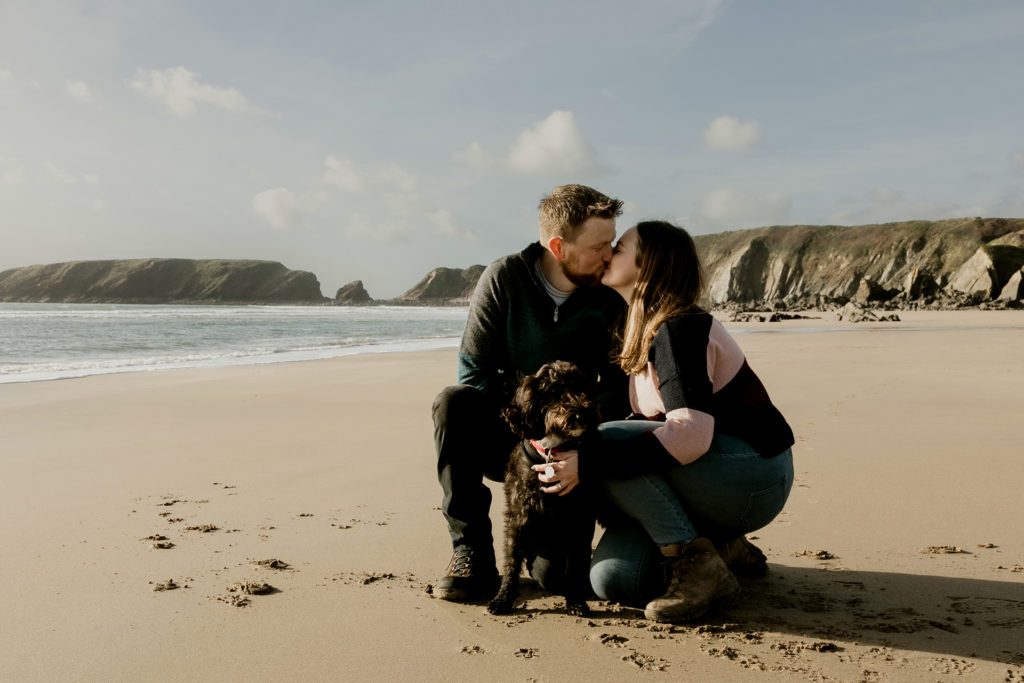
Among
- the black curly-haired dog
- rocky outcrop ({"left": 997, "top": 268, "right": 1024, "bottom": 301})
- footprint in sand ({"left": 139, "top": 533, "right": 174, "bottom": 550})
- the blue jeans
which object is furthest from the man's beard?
rocky outcrop ({"left": 997, "top": 268, "right": 1024, "bottom": 301})

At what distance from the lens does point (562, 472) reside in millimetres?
2695

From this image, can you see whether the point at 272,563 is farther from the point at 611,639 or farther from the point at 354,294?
the point at 354,294

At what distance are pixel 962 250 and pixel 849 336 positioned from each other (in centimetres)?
5870

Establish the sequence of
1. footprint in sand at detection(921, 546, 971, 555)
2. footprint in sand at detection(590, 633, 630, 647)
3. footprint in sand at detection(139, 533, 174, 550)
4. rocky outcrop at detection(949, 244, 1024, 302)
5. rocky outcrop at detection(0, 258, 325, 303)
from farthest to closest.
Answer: rocky outcrop at detection(0, 258, 325, 303), rocky outcrop at detection(949, 244, 1024, 302), footprint in sand at detection(139, 533, 174, 550), footprint in sand at detection(921, 546, 971, 555), footprint in sand at detection(590, 633, 630, 647)

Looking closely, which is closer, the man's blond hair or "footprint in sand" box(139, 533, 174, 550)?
the man's blond hair

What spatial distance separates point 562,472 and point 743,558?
3.38 feet

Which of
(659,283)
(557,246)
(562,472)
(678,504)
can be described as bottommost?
(678,504)

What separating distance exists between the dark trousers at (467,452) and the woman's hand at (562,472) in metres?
0.50

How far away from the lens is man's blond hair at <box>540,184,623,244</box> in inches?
127

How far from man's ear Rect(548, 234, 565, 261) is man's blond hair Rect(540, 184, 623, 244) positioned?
1 cm

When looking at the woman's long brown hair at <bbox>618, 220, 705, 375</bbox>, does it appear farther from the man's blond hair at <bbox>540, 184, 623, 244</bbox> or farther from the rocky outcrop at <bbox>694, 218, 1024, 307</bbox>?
the rocky outcrop at <bbox>694, 218, 1024, 307</bbox>

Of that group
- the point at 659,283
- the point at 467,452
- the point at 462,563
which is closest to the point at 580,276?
the point at 659,283

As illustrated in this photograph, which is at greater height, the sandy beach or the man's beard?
the man's beard

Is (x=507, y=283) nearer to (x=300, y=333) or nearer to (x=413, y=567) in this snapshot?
(x=413, y=567)
